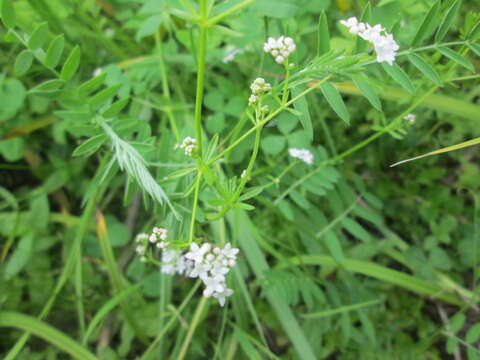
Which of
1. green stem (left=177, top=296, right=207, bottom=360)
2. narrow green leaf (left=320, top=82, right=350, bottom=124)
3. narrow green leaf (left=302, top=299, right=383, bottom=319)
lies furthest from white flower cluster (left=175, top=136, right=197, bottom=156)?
Answer: narrow green leaf (left=302, top=299, right=383, bottom=319)

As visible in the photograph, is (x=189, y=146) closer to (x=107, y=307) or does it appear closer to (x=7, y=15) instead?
(x=7, y=15)

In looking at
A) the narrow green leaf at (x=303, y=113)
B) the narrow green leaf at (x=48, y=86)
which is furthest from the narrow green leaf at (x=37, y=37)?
the narrow green leaf at (x=303, y=113)

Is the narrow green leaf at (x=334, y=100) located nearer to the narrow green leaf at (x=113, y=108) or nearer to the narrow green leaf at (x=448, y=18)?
the narrow green leaf at (x=448, y=18)

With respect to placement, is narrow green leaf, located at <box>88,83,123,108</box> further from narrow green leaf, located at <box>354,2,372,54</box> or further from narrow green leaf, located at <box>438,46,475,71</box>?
narrow green leaf, located at <box>438,46,475,71</box>

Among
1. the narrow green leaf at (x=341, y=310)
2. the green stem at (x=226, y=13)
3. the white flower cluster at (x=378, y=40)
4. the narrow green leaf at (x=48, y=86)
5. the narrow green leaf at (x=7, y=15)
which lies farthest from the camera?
the narrow green leaf at (x=341, y=310)

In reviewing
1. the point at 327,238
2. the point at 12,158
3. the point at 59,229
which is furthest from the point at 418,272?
the point at 12,158

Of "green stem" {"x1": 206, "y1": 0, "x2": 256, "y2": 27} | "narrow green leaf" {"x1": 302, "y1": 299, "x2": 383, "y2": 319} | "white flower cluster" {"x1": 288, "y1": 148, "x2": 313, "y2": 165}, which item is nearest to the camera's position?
"green stem" {"x1": 206, "y1": 0, "x2": 256, "y2": 27}

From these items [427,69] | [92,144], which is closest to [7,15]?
[92,144]
